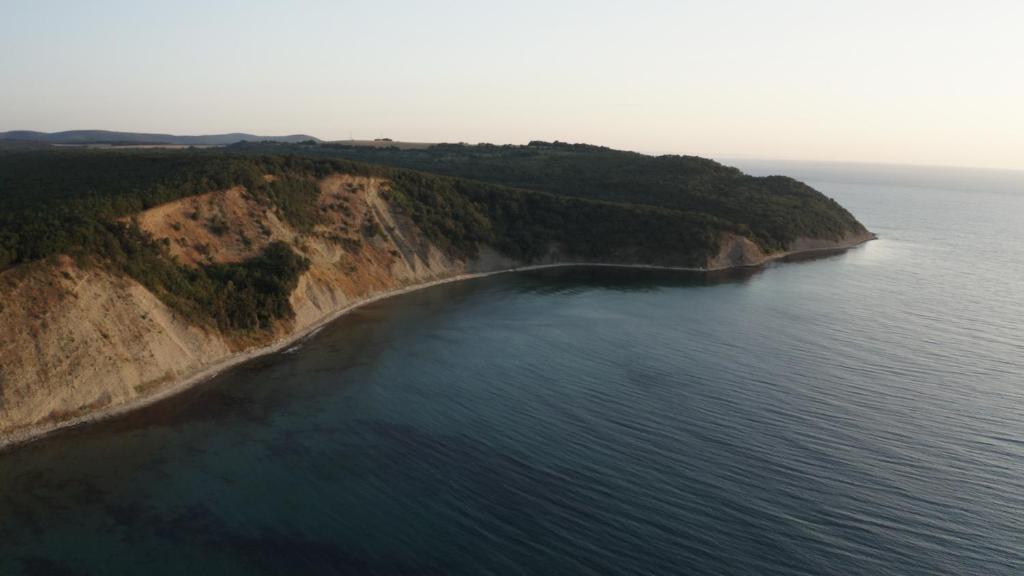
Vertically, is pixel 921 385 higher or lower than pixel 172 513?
higher

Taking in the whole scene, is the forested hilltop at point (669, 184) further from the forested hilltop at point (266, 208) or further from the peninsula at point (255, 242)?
the forested hilltop at point (266, 208)

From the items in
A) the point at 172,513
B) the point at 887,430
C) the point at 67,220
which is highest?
the point at 67,220

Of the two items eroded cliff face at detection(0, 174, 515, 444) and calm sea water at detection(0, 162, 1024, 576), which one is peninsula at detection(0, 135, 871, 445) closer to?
eroded cliff face at detection(0, 174, 515, 444)

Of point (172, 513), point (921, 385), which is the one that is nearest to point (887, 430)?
point (921, 385)

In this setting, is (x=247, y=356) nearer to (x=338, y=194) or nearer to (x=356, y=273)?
(x=356, y=273)

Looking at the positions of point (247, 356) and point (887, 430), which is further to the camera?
point (247, 356)

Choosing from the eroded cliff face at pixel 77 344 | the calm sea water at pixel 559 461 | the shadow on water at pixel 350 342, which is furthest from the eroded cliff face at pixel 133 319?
the calm sea water at pixel 559 461
